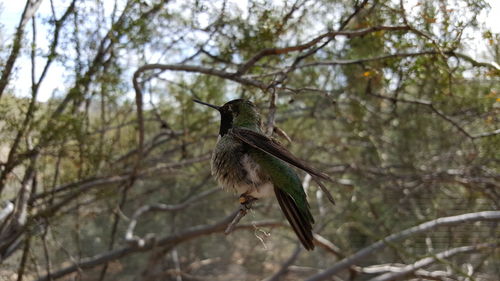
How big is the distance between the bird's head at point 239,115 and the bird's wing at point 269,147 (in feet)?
0.54

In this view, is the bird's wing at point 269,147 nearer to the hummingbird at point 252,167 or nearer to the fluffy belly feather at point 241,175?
the hummingbird at point 252,167

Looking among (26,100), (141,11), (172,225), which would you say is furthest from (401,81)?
(172,225)

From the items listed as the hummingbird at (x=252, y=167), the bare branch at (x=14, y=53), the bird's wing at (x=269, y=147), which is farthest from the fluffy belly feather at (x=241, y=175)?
the bare branch at (x=14, y=53)

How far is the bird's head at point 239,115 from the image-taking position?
2.86 m

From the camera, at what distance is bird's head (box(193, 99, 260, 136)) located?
2.86 meters

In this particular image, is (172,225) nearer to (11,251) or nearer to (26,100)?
(11,251)

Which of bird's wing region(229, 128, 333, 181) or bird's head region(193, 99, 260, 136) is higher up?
bird's head region(193, 99, 260, 136)

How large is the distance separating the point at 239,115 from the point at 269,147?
64cm

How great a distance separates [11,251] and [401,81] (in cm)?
358

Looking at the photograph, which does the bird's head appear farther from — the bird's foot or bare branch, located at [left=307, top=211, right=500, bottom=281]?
bare branch, located at [left=307, top=211, right=500, bottom=281]

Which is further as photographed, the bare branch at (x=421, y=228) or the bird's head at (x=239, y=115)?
the bare branch at (x=421, y=228)

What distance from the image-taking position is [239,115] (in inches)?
114

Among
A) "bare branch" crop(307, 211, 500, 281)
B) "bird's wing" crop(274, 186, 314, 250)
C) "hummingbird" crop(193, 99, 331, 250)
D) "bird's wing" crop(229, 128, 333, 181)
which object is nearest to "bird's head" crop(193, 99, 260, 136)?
"hummingbird" crop(193, 99, 331, 250)

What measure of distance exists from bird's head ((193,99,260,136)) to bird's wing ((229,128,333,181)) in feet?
0.54
